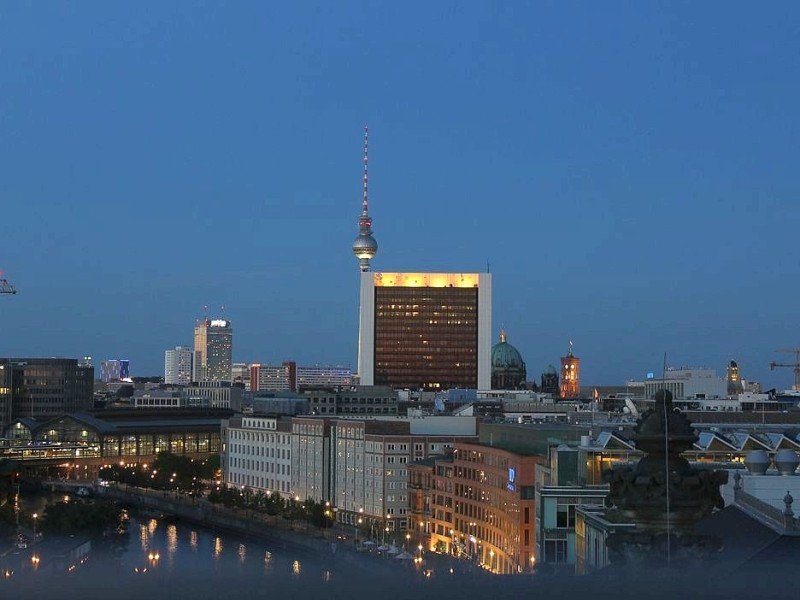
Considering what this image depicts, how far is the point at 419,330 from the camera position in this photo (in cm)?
18212

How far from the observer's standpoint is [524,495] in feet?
186

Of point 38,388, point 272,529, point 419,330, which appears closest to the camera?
point 272,529

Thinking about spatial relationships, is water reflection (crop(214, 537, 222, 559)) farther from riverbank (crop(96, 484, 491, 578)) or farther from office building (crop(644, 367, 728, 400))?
office building (crop(644, 367, 728, 400))

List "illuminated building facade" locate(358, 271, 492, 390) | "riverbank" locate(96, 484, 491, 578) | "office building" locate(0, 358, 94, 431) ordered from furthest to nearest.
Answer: "illuminated building facade" locate(358, 271, 492, 390), "office building" locate(0, 358, 94, 431), "riverbank" locate(96, 484, 491, 578)

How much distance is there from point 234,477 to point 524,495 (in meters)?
55.5

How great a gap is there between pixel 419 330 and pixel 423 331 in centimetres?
80

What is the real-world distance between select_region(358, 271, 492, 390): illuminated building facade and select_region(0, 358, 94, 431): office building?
34.1 metres

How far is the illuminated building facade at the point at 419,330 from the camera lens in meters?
182

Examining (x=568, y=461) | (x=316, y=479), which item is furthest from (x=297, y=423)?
(x=568, y=461)

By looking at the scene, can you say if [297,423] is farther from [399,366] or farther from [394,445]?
[399,366]

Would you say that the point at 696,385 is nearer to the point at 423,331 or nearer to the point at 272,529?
the point at 423,331

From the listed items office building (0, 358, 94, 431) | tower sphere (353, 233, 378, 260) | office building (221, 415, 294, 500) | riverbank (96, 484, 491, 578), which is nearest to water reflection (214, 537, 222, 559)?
riverbank (96, 484, 491, 578)

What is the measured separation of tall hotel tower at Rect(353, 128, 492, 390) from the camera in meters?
182

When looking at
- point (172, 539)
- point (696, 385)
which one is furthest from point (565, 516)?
point (696, 385)
